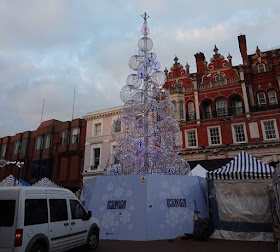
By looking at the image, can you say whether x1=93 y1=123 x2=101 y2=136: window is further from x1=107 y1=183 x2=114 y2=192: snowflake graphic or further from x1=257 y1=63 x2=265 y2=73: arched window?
x1=257 y1=63 x2=265 y2=73: arched window

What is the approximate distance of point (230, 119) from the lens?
25422mm

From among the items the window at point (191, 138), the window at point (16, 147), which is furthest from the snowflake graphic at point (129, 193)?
the window at point (16, 147)

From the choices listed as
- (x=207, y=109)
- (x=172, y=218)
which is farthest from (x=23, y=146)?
(x=172, y=218)

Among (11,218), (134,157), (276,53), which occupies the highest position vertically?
(276,53)

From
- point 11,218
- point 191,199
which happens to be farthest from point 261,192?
point 11,218

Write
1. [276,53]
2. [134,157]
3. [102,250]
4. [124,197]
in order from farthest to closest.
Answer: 1. [276,53]
2. [134,157]
3. [124,197]
4. [102,250]

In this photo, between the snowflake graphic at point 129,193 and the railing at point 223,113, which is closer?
the snowflake graphic at point 129,193

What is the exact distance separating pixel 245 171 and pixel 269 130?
14.3 m

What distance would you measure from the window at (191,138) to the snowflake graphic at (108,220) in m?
15.9

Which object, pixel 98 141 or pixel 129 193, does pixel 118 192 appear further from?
pixel 98 141

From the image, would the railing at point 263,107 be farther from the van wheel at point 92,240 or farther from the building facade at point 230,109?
the van wheel at point 92,240

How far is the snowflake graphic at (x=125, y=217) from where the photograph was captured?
11453 mm

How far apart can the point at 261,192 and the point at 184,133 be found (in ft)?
51.5

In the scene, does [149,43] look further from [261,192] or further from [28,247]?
[28,247]
